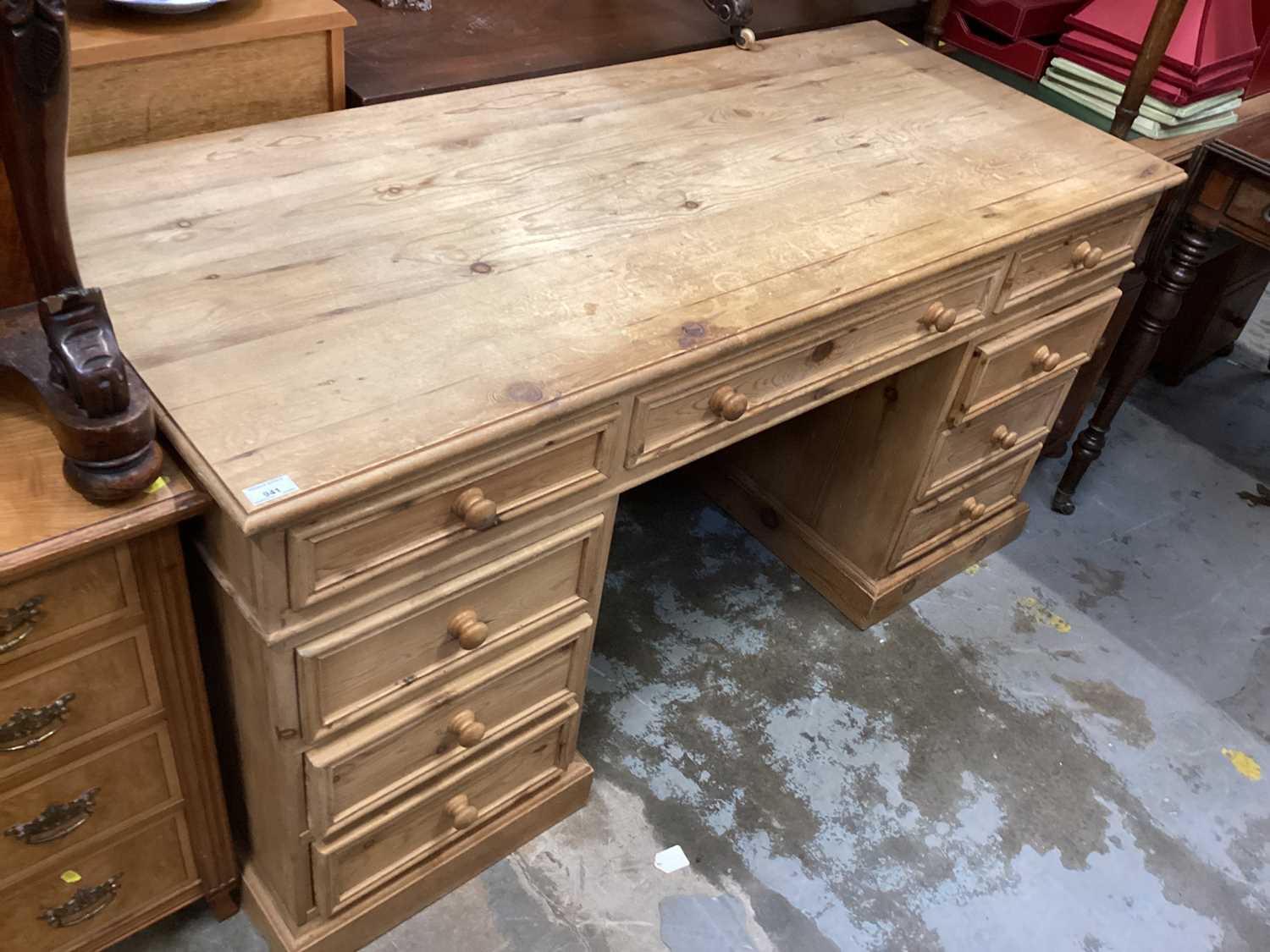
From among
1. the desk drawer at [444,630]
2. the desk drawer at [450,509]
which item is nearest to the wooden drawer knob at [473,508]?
the desk drawer at [450,509]

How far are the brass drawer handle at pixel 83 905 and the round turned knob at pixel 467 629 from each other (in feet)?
1.76

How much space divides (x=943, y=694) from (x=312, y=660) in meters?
1.32

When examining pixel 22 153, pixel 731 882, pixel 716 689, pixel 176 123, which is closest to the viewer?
pixel 22 153

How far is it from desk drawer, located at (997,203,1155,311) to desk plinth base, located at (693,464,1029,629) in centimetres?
61

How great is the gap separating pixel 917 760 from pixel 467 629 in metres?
1.02

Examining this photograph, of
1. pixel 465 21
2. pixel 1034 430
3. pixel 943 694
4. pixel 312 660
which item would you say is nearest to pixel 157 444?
pixel 312 660

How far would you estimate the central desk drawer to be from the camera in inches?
50.5

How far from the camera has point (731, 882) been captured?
5.65 ft

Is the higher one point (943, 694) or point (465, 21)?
point (465, 21)

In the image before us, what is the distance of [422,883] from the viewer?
5.16ft

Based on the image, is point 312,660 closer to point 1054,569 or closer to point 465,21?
point 465,21

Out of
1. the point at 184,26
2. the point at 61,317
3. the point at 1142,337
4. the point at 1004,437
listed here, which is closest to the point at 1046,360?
the point at 1004,437

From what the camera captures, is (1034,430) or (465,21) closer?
(465,21)

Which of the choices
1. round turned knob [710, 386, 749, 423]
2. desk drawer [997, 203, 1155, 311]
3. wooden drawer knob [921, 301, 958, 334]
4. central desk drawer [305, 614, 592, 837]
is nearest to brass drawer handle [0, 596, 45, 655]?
central desk drawer [305, 614, 592, 837]
